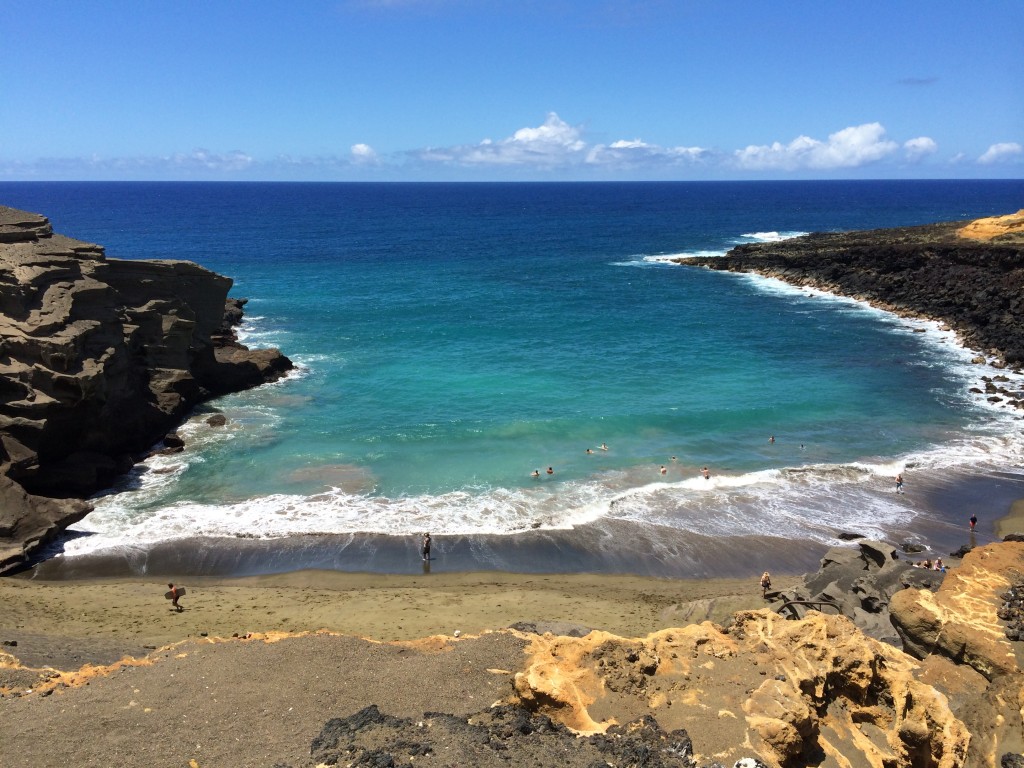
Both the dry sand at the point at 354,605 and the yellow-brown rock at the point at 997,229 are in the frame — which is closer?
the dry sand at the point at 354,605

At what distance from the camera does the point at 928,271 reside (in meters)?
66.2

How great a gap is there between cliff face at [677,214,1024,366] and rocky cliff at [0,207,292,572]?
48.4 meters

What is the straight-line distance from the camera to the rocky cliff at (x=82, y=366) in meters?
26.1

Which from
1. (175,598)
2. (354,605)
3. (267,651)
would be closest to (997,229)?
(354,605)

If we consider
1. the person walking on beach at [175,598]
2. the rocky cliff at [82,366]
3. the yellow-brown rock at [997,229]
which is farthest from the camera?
the yellow-brown rock at [997,229]

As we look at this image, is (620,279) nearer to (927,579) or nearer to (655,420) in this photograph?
(655,420)

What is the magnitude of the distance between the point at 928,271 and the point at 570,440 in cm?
4894

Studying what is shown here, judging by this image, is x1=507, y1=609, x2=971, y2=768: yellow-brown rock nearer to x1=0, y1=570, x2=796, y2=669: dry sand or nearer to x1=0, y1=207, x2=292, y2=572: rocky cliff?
x1=0, y1=570, x2=796, y2=669: dry sand

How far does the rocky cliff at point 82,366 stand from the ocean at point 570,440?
57.1 inches

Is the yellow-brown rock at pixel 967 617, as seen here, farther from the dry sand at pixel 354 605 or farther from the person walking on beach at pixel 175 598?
the person walking on beach at pixel 175 598

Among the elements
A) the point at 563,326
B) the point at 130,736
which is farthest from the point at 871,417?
the point at 130,736

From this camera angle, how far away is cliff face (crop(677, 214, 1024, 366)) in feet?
175

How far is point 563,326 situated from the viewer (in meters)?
56.3

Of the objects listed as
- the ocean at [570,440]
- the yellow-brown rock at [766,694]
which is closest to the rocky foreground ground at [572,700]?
the yellow-brown rock at [766,694]
